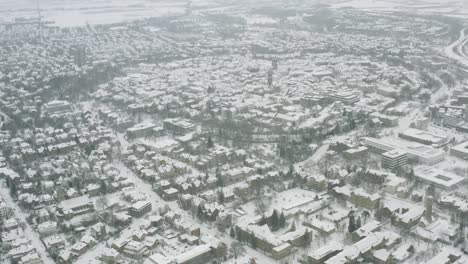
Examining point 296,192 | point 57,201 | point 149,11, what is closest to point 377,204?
point 296,192

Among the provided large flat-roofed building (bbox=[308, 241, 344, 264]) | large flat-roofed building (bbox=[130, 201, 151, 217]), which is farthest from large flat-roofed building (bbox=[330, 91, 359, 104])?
large flat-roofed building (bbox=[308, 241, 344, 264])

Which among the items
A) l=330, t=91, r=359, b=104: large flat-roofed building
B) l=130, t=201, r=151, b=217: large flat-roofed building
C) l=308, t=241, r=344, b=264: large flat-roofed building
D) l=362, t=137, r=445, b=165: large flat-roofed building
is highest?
l=330, t=91, r=359, b=104: large flat-roofed building

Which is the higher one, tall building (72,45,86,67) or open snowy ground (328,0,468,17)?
open snowy ground (328,0,468,17)

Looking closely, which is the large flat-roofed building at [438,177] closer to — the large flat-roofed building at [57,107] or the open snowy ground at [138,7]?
the large flat-roofed building at [57,107]

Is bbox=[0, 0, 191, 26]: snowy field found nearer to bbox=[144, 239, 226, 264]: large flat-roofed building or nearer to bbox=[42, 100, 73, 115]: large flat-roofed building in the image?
bbox=[42, 100, 73, 115]: large flat-roofed building

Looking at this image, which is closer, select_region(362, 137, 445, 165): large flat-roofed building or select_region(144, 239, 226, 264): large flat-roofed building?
select_region(144, 239, 226, 264): large flat-roofed building

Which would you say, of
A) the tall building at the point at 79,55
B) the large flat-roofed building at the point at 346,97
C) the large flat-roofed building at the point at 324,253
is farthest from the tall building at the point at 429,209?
the tall building at the point at 79,55

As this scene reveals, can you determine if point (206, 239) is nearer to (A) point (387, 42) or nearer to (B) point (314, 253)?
(B) point (314, 253)
